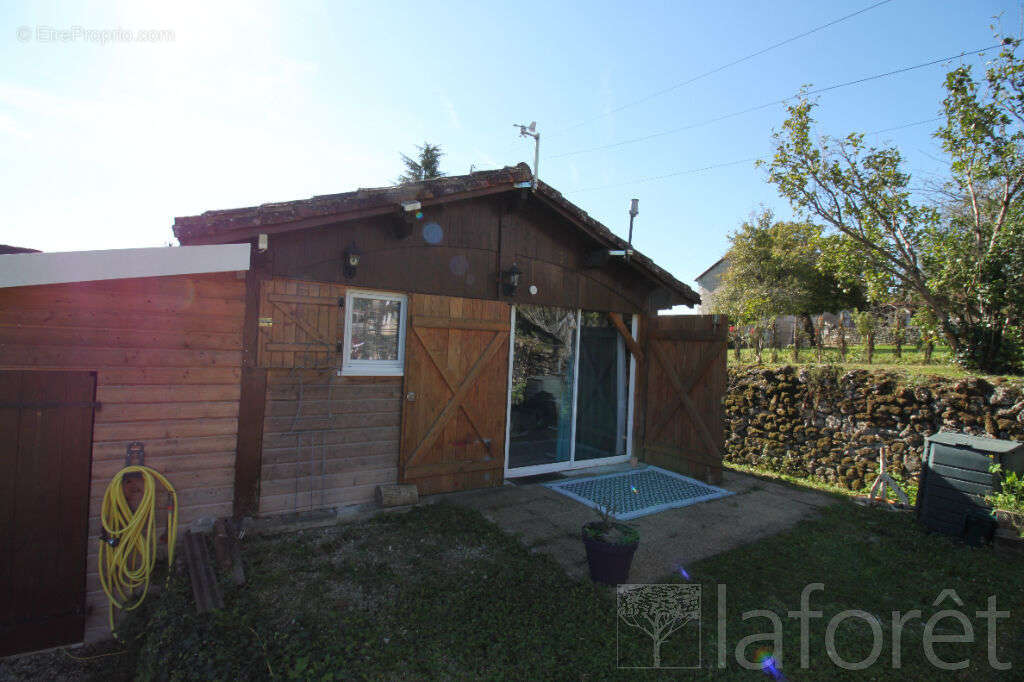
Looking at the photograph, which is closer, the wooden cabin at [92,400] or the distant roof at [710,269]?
the wooden cabin at [92,400]

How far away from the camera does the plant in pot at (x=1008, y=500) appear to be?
14.9 ft

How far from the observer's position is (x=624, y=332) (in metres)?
7.20

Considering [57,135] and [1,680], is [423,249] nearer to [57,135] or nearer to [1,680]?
[57,135]

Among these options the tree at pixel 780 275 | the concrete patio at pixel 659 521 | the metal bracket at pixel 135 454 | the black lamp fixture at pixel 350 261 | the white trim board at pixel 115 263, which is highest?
the tree at pixel 780 275

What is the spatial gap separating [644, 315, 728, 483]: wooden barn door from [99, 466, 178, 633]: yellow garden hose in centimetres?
587

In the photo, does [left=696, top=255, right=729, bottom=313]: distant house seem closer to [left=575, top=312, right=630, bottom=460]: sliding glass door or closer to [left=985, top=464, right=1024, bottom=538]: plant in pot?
[left=575, top=312, right=630, bottom=460]: sliding glass door

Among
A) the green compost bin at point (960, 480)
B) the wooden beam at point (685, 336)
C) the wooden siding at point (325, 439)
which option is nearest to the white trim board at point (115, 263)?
the wooden siding at point (325, 439)

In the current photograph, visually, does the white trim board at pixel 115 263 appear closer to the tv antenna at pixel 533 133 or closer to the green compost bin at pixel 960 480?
the green compost bin at pixel 960 480

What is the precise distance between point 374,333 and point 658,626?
364 cm

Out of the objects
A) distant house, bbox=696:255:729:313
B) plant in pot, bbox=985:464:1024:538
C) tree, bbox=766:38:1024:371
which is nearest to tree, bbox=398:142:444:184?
distant house, bbox=696:255:729:313

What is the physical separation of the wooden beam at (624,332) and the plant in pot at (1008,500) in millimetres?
3965

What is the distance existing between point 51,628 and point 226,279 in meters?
2.81

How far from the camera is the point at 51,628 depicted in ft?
11.4

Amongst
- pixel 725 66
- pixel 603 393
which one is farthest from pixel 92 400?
pixel 725 66
